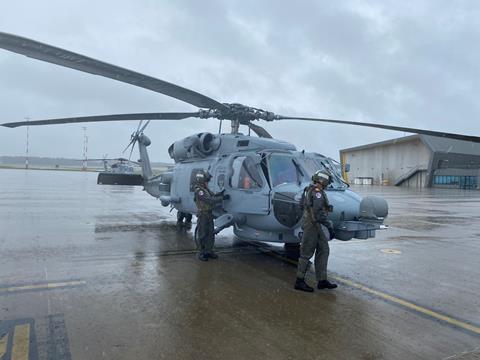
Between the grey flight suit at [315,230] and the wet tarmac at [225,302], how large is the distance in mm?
407

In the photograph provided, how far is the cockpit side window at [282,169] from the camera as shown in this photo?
727 centimetres

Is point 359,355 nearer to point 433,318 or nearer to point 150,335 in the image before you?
point 433,318

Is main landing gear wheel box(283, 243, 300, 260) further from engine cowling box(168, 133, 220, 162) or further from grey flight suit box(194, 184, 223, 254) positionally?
engine cowling box(168, 133, 220, 162)

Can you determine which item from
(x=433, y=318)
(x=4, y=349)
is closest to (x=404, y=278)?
(x=433, y=318)

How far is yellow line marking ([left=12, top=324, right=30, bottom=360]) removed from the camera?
3436mm

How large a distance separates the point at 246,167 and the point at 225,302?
325cm

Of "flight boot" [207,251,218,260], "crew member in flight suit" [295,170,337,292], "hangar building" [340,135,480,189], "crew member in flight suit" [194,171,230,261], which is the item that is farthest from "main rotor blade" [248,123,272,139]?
"hangar building" [340,135,480,189]

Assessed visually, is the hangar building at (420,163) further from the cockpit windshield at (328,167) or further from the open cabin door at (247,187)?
the open cabin door at (247,187)

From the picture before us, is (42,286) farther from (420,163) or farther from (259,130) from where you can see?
(420,163)

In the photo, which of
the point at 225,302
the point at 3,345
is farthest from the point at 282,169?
the point at 3,345

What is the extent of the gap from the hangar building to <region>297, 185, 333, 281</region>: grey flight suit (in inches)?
1872

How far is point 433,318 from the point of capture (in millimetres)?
4590

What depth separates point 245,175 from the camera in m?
7.61

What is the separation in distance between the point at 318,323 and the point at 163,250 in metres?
4.53
